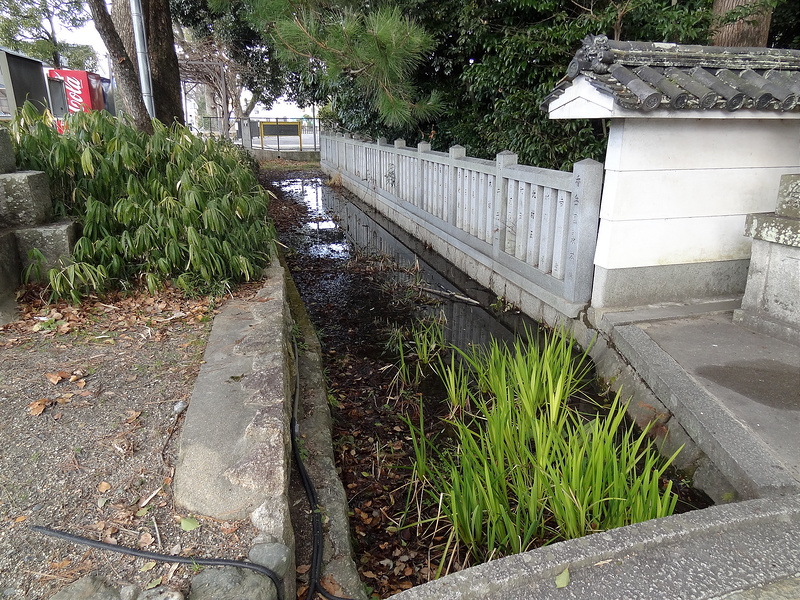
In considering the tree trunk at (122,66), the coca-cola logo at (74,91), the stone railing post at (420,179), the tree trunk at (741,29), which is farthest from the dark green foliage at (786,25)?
the coca-cola logo at (74,91)

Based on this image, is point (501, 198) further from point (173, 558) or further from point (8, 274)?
point (173, 558)

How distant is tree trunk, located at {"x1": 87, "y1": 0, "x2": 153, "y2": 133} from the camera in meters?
5.41

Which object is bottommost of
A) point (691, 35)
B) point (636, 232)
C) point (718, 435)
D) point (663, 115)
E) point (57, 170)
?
point (718, 435)

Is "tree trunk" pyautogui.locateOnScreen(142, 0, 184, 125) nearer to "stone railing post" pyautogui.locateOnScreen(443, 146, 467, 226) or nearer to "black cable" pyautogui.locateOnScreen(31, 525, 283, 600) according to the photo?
"stone railing post" pyautogui.locateOnScreen(443, 146, 467, 226)

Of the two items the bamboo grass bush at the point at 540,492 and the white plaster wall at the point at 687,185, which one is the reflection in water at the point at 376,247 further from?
the bamboo grass bush at the point at 540,492

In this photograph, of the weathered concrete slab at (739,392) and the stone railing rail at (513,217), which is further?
the stone railing rail at (513,217)

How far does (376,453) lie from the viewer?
11.0 feet

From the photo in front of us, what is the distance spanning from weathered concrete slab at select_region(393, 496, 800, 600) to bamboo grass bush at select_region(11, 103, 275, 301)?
10.7 ft

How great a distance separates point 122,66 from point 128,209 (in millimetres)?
2631

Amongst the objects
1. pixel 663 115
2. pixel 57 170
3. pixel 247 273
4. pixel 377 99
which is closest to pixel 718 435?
pixel 663 115

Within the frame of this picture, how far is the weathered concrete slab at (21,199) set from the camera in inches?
152

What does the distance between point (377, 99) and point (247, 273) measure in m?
3.95

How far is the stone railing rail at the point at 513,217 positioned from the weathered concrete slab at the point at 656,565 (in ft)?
8.86

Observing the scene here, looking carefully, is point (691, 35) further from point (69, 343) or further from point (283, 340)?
point (69, 343)
